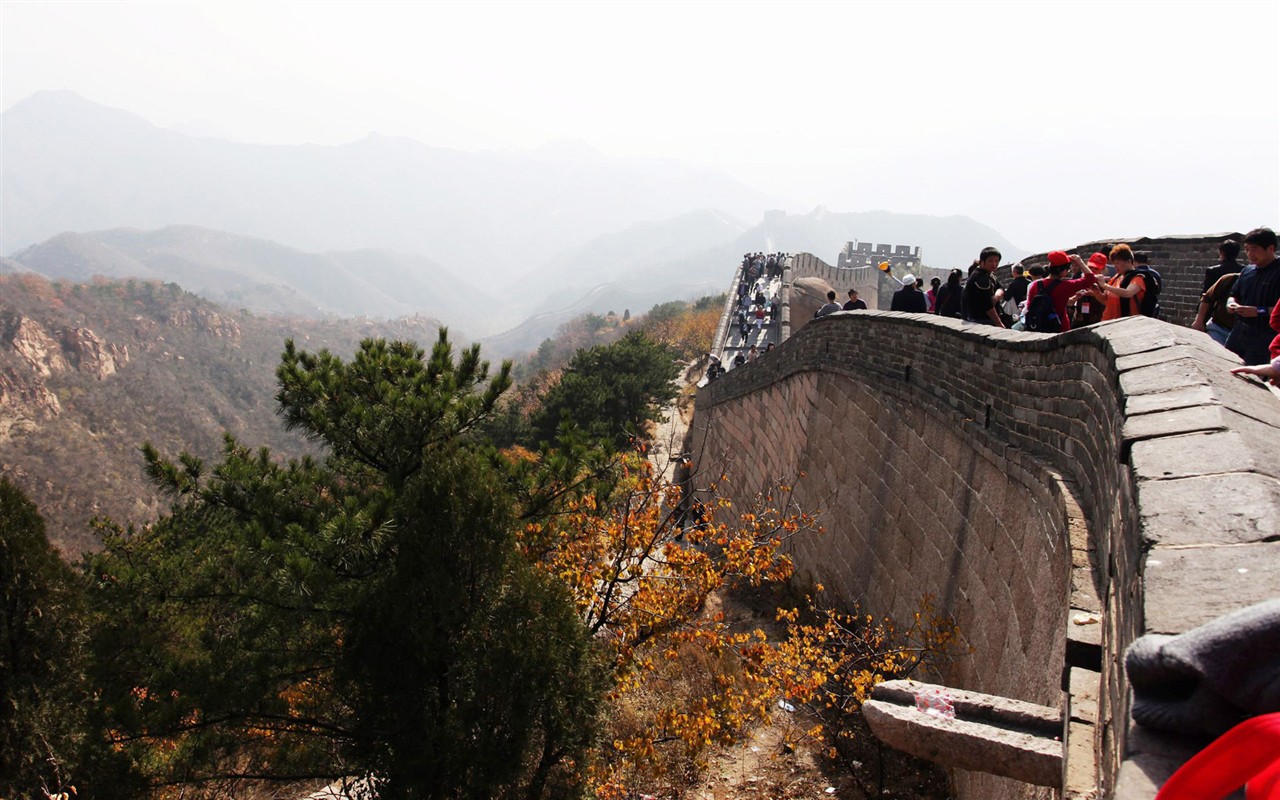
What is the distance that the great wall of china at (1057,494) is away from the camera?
1.88m

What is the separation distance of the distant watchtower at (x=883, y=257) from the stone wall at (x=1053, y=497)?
31402 mm

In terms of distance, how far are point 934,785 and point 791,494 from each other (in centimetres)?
524

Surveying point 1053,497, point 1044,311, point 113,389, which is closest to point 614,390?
point 1044,311

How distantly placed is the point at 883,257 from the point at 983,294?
34.6 m

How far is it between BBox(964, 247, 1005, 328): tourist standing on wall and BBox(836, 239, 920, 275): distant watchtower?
105 feet

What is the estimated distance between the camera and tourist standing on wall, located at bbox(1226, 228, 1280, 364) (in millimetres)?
4469

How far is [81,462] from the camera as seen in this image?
121ft

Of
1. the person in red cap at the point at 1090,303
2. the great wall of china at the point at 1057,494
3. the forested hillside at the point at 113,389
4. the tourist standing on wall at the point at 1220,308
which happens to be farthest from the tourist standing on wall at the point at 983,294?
the forested hillside at the point at 113,389

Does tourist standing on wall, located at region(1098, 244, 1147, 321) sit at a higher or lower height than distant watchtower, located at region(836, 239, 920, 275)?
lower

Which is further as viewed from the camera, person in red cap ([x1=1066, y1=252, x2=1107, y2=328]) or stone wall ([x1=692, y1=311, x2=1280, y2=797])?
person in red cap ([x1=1066, y1=252, x2=1107, y2=328])

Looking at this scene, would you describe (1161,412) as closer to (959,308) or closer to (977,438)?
(977,438)

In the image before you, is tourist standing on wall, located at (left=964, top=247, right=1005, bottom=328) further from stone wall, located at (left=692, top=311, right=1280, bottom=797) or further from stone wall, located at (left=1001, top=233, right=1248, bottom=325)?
stone wall, located at (left=1001, top=233, right=1248, bottom=325)

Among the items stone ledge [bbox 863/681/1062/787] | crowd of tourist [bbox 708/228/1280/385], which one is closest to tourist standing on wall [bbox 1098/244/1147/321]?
crowd of tourist [bbox 708/228/1280/385]

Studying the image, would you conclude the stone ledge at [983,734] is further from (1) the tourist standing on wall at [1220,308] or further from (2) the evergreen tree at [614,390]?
(2) the evergreen tree at [614,390]
